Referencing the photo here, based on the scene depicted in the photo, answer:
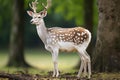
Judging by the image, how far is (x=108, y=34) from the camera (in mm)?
18047

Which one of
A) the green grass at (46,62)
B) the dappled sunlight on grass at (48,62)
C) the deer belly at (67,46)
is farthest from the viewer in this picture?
the dappled sunlight on grass at (48,62)

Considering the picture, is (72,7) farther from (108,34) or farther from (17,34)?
(108,34)

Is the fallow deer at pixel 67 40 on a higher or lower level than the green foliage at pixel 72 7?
lower

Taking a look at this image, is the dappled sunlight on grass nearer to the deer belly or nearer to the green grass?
the green grass

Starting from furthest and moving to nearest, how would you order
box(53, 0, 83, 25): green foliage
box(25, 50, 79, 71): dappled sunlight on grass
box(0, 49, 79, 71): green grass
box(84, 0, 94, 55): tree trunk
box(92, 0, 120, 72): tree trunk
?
box(25, 50, 79, 71): dappled sunlight on grass → box(0, 49, 79, 71): green grass → box(53, 0, 83, 25): green foliage → box(84, 0, 94, 55): tree trunk → box(92, 0, 120, 72): tree trunk

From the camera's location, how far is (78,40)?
15.7m

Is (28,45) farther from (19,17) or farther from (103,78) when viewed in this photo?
(103,78)

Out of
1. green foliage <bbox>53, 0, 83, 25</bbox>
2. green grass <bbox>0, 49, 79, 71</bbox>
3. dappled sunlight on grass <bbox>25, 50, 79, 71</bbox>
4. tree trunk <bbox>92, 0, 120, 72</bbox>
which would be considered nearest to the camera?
tree trunk <bbox>92, 0, 120, 72</bbox>

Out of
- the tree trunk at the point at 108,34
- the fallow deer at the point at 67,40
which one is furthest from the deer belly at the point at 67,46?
the tree trunk at the point at 108,34

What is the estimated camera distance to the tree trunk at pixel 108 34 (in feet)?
58.9

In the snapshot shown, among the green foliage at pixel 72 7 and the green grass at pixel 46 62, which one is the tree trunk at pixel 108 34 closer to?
the green grass at pixel 46 62

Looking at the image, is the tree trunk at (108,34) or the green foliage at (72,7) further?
the green foliage at (72,7)

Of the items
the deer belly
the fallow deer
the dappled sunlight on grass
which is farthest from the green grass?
the deer belly

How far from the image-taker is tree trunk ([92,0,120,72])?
18.0 meters
